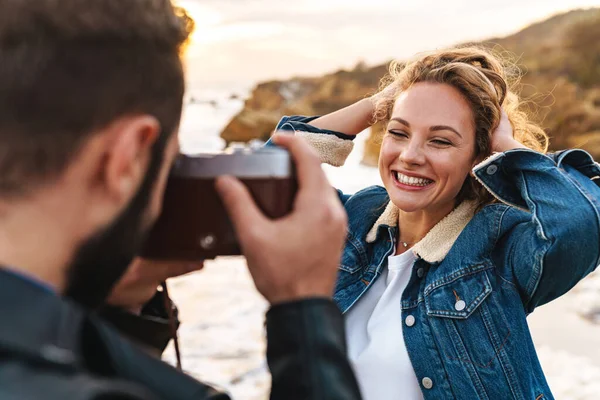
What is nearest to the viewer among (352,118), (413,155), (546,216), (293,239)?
(293,239)

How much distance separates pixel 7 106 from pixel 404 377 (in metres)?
1.36

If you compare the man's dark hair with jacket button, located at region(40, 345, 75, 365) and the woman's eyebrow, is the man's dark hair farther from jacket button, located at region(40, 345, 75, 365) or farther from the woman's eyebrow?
the woman's eyebrow

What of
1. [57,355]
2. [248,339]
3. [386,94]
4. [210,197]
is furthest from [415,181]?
[248,339]

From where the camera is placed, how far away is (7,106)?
2.14 feet

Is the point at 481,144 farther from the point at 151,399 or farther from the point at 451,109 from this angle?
the point at 151,399

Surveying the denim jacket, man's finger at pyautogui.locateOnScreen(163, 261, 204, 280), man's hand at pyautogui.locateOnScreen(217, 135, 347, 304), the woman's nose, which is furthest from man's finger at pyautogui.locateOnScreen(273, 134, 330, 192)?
the woman's nose

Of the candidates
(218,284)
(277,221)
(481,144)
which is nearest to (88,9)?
(277,221)

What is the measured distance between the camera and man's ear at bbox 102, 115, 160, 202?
691mm

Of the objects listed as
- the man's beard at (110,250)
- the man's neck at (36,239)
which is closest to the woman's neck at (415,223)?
the man's beard at (110,250)

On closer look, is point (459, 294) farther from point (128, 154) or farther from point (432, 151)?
point (128, 154)

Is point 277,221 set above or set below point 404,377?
above

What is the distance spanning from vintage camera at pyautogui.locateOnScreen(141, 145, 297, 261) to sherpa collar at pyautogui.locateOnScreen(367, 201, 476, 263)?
42.0 inches

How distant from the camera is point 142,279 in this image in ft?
3.53

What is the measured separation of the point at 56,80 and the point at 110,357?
299 millimetres
